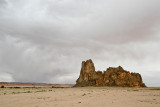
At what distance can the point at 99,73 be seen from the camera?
129 m

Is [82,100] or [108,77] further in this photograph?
[108,77]

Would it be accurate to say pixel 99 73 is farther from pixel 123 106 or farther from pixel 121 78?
pixel 123 106

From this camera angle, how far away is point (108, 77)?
121 m

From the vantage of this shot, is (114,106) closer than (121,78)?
Yes

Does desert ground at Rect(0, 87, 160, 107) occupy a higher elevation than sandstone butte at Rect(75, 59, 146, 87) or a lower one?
lower

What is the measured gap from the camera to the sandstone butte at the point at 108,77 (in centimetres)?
11420

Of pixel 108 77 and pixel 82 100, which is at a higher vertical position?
pixel 108 77

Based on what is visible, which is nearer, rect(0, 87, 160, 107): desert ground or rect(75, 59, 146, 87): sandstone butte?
rect(0, 87, 160, 107): desert ground

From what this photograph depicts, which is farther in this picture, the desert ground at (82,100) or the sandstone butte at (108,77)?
the sandstone butte at (108,77)

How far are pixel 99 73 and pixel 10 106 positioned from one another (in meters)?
117

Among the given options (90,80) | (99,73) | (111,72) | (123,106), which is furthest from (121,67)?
(123,106)

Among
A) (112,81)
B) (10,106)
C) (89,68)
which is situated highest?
(89,68)

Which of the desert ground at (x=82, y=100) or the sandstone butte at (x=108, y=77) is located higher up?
the sandstone butte at (x=108, y=77)

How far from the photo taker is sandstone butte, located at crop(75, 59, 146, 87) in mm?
114200
